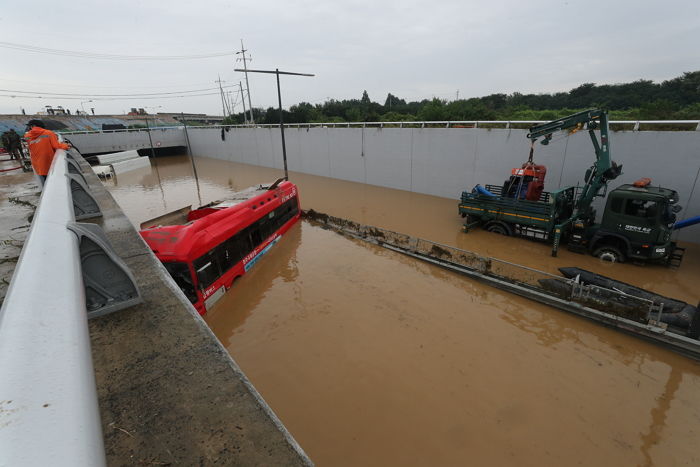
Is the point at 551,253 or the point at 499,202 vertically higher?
the point at 499,202

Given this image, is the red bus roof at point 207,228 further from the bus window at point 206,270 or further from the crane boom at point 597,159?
the crane boom at point 597,159

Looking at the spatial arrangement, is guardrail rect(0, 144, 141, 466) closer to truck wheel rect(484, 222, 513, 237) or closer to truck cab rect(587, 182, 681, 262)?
truck cab rect(587, 182, 681, 262)

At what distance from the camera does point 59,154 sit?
6.10m

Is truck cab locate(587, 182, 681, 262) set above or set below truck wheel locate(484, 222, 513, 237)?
above

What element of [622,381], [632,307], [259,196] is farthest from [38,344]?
[259,196]

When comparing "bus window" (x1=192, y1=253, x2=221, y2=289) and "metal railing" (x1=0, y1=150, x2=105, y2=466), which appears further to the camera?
"bus window" (x1=192, y1=253, x2=221, y2=289)

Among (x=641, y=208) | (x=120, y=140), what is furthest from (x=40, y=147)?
(x=120, y=140)

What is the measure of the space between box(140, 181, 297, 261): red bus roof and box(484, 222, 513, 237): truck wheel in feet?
27.8

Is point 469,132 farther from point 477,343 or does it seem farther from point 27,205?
point 27,205

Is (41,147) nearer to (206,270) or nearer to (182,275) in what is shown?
(182,275)

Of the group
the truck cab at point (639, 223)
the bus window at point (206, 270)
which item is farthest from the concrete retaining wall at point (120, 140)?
the truck cab at point (639, 223)

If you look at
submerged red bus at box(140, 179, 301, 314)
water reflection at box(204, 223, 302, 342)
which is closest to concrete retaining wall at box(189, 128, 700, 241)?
submerged red bus at box(140, 179, 301, 314)

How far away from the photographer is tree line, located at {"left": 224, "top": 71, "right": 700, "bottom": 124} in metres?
25.2

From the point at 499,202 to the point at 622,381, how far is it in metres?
7.11
